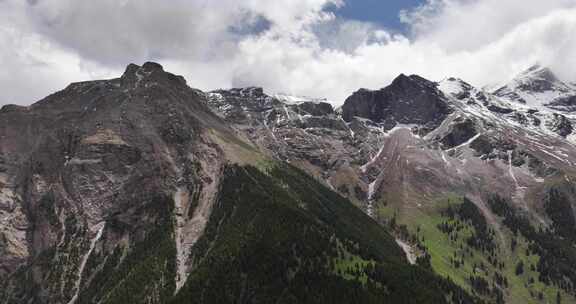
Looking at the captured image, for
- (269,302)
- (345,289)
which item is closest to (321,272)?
(345,289)

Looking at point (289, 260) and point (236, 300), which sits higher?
point (289, 260)

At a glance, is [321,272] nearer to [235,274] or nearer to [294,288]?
[294,288]

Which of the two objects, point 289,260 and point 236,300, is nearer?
point 236,300

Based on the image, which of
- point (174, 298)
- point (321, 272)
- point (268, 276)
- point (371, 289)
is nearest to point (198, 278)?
point (174, 298)

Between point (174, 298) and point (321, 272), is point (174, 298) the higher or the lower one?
the lower one

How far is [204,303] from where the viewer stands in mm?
185250

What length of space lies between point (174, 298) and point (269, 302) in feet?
110

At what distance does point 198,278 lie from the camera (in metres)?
198

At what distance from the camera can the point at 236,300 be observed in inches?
7347

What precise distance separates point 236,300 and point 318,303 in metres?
26.1

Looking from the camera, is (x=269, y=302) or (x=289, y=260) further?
(x=289, y=260)

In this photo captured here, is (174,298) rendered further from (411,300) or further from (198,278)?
(411,300)

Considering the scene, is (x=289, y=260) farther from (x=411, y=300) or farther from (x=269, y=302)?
(x=411, y=300)

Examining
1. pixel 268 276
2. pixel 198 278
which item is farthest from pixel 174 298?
pixel 268 276
